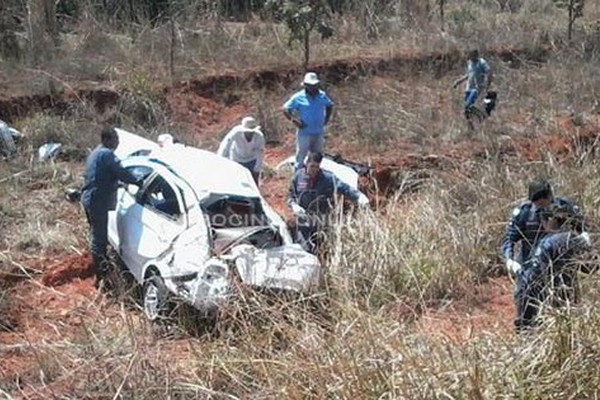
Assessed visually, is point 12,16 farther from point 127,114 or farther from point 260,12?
point 260,12

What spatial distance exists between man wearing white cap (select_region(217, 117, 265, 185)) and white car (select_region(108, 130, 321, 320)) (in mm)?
1381

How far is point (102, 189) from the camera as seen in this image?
1038cm

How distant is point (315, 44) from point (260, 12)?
3566mm

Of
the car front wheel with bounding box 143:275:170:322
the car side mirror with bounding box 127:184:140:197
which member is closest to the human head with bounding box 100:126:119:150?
the car side mirror with bounding box 127:184:140:197

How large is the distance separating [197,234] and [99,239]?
152cm

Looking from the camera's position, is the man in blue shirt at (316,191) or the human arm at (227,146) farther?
the human arm at (227,146)

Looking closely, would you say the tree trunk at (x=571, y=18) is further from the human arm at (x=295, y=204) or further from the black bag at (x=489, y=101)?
the human arm at (x=295, y=204)

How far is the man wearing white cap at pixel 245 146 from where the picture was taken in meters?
12.3

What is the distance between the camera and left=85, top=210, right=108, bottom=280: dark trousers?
1041 centimetres

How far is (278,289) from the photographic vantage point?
812 cm

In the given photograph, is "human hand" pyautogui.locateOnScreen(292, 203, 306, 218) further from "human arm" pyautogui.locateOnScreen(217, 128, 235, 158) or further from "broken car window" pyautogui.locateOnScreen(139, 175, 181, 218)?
"human arm" pyautogui.locateOnScreen(217, 128, 235, 158)

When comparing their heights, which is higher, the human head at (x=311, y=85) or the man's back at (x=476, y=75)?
the human head at (x=311, y=85)

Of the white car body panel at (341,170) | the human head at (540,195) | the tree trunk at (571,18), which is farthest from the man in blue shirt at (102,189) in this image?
the tree trunk at (571,18)

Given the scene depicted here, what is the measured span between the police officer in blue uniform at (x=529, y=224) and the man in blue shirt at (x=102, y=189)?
4.09 meters
